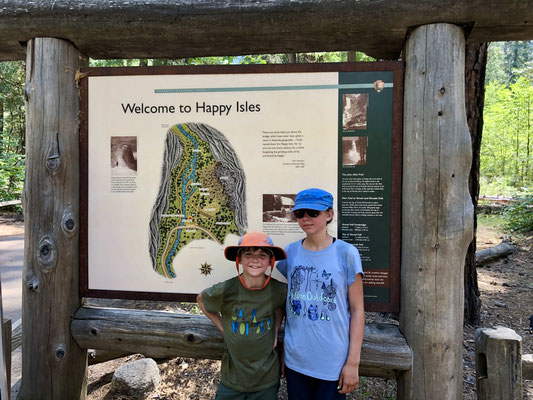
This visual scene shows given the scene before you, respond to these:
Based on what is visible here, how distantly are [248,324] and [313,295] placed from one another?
0.41 meters

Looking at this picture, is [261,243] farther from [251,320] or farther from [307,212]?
[251,320]

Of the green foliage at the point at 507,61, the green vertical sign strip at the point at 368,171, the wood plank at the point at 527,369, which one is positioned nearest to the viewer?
the wood plank at the point at 527,369

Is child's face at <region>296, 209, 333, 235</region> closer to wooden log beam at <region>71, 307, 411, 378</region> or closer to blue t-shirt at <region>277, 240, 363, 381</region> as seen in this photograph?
blue t-shirt at <region>277, 240, 363, 381</region>

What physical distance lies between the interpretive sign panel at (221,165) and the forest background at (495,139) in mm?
3903

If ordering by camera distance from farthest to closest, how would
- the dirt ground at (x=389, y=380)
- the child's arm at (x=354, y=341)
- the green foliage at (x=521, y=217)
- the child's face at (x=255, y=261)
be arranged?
1. the green foliage at (x=521, y=217)
2. the dirt ground at (x=389, y=380)
3. the child's face at (x=255, y=261)
4. the child's arm at (x=354, y=341)

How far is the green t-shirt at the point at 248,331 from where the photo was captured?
7.04ft

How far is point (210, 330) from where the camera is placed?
2.63 meters

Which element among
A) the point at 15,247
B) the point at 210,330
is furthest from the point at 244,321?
the point at 15,247

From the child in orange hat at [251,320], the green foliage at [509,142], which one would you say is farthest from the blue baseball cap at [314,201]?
the green foliage at [509,142]

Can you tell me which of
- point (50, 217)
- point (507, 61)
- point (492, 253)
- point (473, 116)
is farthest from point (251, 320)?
point (507, 61)

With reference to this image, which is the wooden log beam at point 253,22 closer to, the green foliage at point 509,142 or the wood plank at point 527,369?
the wood plank at point 527,369

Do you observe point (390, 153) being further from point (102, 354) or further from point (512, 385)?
point (102, 354)

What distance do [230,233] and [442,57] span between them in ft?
5.66

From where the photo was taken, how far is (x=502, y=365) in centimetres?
219
